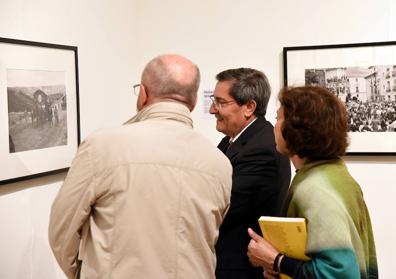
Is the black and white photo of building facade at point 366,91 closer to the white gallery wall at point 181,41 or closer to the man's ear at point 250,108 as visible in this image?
the white gallery wall at point 181,41

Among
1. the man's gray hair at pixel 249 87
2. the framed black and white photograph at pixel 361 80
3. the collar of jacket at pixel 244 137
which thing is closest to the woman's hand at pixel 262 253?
the collar of jacket at pixel 244 137

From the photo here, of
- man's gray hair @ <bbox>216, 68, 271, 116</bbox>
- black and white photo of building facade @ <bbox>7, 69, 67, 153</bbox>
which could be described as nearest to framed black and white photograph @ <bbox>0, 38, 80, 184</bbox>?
black and white photo of building facade @ <bbox>7, 69, 67, 153</bbox>

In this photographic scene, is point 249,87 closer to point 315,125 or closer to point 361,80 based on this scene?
point 315,125

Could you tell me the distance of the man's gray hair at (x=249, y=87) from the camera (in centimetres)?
199

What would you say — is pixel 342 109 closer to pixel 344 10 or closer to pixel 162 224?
pixel 162 224

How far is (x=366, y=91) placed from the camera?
8.96ft

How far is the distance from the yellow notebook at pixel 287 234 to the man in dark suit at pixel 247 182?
317mm

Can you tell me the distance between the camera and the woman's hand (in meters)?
1.46

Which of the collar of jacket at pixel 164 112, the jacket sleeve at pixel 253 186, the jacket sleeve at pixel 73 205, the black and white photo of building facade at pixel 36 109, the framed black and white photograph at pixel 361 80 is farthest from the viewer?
the framed black and white photograph at pixel 361 80

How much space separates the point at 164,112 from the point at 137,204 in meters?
0.28

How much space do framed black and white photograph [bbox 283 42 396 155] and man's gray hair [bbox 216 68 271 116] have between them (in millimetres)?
726

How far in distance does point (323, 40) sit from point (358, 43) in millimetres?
196

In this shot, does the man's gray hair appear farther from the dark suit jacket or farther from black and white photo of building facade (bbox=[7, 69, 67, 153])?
black and white photo of building facade (bbox=[7, 69, 67, 153])

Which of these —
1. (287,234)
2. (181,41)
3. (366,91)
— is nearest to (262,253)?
(287,234)
